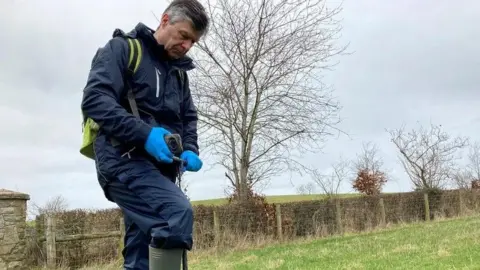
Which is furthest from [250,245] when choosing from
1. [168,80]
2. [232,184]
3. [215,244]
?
[168,80]

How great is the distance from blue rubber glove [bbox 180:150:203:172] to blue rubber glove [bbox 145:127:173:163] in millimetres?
270

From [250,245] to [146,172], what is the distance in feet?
38.3

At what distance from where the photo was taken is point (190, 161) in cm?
279

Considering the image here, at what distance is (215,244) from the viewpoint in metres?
13.3

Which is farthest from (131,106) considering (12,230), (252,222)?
(252,222)

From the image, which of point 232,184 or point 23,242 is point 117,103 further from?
point 232,184

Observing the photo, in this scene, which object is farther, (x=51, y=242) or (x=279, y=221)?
(x=279, y=221)

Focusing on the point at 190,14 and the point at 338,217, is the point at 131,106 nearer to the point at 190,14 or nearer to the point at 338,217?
the point at 190,14

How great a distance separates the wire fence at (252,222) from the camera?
10.9 m

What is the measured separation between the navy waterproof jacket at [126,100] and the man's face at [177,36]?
6 centimetres

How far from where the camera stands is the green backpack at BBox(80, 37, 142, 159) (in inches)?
104

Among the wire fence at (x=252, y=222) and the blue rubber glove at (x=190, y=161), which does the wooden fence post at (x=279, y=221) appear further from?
the blue rubber glove at (x=190, y=161)

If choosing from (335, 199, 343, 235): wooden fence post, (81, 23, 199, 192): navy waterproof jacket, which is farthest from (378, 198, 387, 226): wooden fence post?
(81, 23, 199, 192): navy waterproof jacket

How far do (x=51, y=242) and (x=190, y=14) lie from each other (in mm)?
9113
